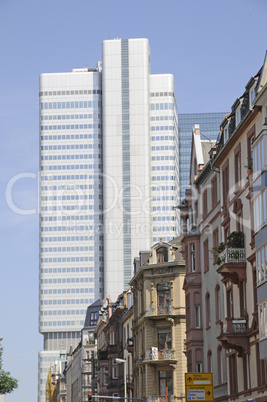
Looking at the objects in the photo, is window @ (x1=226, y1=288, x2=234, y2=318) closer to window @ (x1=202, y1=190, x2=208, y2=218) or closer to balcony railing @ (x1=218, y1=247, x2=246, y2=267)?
balcony railing @ (x1=218, y1=247, x2=246, y2=267)

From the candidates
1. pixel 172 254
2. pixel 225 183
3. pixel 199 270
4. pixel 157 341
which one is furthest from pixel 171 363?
pixel 225 183

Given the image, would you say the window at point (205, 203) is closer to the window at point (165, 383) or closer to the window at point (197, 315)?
the window at point (197, 315)

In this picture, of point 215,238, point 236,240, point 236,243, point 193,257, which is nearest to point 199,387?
point 236,243

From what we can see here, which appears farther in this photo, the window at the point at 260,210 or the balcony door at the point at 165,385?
the balcony door at the point at 165,385

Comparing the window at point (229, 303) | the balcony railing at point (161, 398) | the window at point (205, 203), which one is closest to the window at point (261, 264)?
the window at point (229, 303)

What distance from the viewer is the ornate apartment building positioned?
41.2 meters

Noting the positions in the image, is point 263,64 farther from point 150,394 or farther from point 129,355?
point 129,355

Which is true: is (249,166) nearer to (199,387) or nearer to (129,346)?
(199,387)

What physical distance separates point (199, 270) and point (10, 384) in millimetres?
33009

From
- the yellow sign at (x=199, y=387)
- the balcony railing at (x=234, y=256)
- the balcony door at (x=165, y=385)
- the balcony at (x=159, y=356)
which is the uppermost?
the balcony railing at (x=234, y=256)

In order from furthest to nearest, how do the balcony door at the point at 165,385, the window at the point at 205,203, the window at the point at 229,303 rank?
the balcony door at the point at 165,385 < the window at the point at 205,203 < the window at the point at 229,303

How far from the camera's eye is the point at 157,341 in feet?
244

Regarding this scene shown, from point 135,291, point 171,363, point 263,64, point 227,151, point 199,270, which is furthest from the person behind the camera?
point 135,291

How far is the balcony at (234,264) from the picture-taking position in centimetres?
4512
